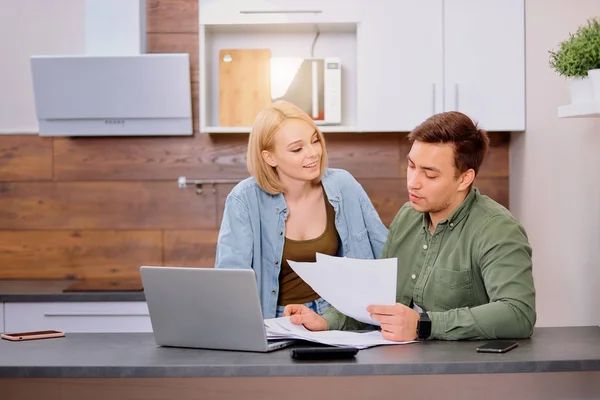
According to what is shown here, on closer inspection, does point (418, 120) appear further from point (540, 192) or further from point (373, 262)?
point (373, 262)

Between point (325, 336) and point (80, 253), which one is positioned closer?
point (325, 336)

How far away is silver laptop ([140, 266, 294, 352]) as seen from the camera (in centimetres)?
174

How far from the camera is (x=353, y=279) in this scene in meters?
1.84

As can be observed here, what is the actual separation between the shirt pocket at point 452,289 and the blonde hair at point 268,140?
28.1 inches

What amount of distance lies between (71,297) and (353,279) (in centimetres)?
198

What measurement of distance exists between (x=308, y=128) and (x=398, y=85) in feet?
3.42

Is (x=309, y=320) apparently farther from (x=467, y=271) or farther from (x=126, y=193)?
(x=126, y=193)

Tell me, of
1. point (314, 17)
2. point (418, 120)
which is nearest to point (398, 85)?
point (418, 120)

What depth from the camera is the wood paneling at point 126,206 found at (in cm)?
392

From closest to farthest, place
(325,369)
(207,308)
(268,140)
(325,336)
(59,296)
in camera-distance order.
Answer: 1. (325,369)
2. (207,308)
3. (325,336)
4. (268,140)
5. (59,296)

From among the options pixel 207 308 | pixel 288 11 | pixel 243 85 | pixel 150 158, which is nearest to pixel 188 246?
pixel 150 158

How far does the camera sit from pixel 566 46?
2.25m

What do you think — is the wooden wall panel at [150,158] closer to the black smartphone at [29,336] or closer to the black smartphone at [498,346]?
the black smartphone at [29,336]

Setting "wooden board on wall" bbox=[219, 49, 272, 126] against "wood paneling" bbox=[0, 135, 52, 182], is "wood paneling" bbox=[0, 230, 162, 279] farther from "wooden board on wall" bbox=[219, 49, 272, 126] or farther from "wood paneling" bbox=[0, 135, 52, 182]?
"wooden board on wall" bbox=[219, 49, 272, 126]
